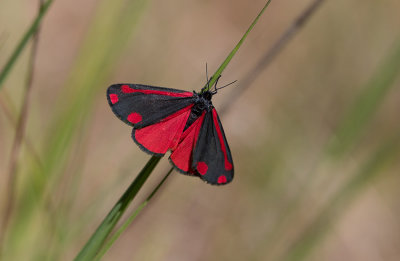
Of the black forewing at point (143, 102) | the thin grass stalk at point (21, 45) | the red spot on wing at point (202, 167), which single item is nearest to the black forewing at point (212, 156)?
the red spot on wing at point (202, 167)

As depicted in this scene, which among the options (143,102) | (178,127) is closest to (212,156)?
(178,127)

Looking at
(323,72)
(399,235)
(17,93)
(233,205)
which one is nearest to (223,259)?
(233,205)

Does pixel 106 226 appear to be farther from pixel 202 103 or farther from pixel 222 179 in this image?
pixel 202 103

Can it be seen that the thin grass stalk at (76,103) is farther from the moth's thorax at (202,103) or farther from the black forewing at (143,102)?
the moth's thorax at (202,103)

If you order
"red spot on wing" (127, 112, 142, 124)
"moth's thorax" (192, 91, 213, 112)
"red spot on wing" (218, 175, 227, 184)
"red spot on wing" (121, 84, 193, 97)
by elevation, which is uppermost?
"moth's thorax" (192, 91, 213, 112)

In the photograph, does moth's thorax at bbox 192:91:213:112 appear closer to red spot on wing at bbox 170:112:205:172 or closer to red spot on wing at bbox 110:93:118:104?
red spot on wing at bbox 170:112:205:172

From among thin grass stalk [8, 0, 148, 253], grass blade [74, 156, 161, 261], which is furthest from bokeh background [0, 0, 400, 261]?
grass blade [74, 156, 161, 261]
